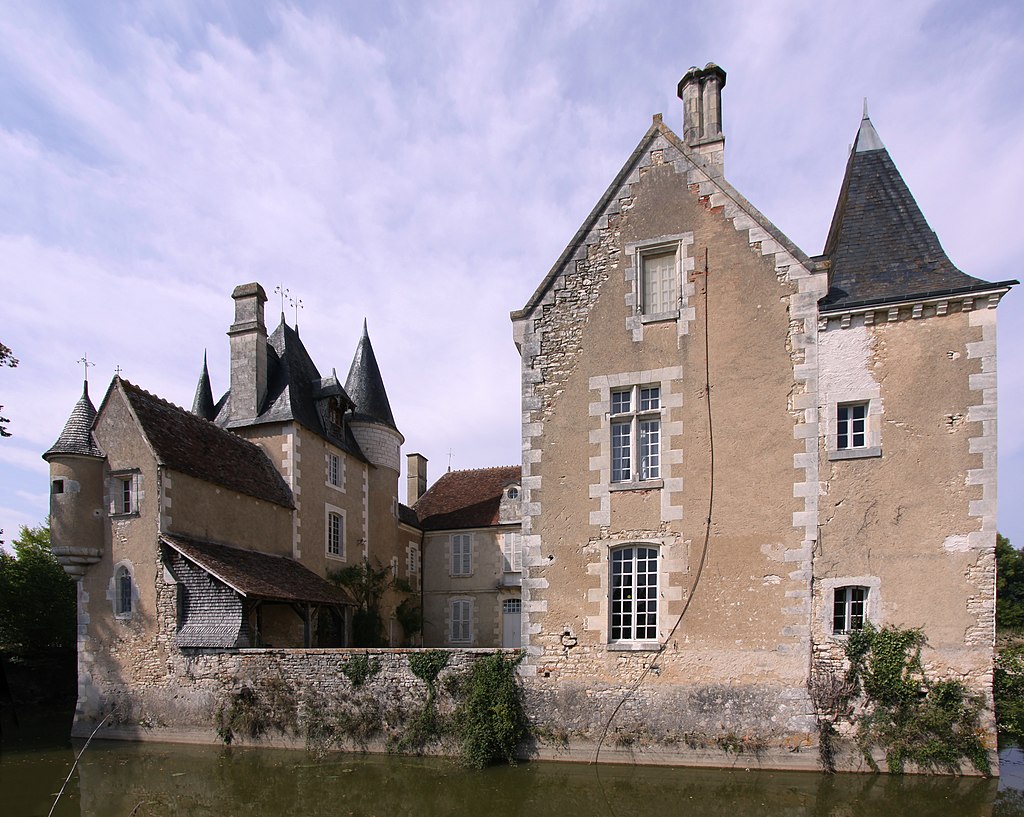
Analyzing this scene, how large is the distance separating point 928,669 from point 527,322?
7.33 meters

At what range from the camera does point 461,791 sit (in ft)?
29.7

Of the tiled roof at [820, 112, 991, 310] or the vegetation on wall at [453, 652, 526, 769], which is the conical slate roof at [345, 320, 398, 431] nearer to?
the vegetation on wall at [453, 652, 526, 769]

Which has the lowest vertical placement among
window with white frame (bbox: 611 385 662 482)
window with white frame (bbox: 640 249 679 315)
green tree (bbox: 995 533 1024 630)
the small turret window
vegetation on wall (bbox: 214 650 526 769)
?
green tree (bbox: 995 533 1024 630)

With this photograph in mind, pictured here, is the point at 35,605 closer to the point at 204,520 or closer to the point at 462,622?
the point at 204,520

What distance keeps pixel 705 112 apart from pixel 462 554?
14686mm

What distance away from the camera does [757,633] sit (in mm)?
9742

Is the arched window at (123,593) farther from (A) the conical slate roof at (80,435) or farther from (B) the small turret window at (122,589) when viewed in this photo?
(A) the conical slate roof at (80,435)

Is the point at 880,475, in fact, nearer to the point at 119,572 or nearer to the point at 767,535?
the point at 767,535

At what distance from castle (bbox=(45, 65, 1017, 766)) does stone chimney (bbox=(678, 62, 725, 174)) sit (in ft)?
0.12

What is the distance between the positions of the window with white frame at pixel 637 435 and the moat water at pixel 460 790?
4.07 m

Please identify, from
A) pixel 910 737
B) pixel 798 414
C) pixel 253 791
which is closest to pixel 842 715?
pixel 910 737

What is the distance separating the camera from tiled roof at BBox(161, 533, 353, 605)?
502 inches

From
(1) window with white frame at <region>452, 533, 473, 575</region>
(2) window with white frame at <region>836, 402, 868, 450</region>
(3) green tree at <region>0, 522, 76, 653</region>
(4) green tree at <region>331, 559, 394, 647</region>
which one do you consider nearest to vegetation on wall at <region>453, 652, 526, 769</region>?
(2) window with white frame at <region>836, 402, 868, 450</region>

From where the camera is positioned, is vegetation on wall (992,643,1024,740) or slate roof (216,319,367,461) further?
slate roof (216,319,367,461)
